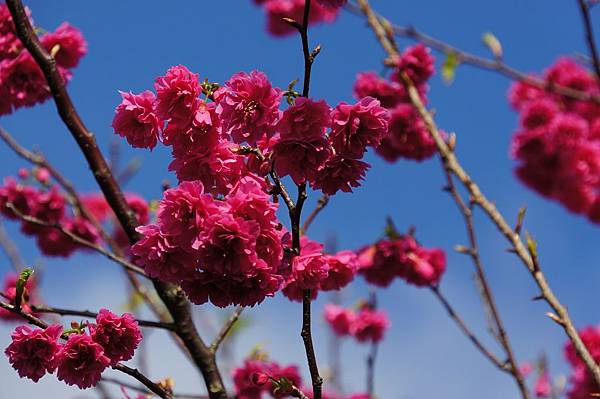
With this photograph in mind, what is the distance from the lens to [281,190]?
181 cm

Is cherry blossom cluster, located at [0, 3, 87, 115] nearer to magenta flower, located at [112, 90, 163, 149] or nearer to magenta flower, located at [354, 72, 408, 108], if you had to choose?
magenta flower, located at [112, 90, 163, 149]

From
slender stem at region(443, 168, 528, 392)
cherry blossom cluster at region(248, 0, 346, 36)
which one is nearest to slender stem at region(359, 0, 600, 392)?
slender stem at region(443, 168, 528, 392)

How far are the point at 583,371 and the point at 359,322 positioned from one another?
55.5 inches

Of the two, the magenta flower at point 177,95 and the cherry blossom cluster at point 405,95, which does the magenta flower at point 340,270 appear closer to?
the magenta flower at point 177,95

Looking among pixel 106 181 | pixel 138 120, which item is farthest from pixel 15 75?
pixel 138 120

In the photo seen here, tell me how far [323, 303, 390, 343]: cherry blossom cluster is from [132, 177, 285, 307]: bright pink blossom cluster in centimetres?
311

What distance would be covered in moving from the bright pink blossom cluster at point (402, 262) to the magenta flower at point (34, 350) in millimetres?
2466

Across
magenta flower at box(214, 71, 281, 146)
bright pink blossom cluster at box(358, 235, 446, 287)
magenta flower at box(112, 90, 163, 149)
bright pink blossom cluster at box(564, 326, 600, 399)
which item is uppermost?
bright pink blossom cluster at box(358, 235, 446, 287)

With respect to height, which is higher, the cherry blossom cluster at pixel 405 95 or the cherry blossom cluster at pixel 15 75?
the cherry blossom cluster at pixel 405 95

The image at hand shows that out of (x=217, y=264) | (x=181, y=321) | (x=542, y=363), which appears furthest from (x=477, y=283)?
(x=542, y=363)

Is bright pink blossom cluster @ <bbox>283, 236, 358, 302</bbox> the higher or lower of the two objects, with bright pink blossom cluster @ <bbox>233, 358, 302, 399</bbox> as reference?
lower

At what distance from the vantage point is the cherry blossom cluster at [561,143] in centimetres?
654

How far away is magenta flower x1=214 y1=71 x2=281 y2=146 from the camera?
1.76m

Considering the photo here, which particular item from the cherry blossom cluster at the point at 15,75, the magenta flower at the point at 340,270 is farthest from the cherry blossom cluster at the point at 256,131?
the cherry blossom cluster at the point at 15,75
